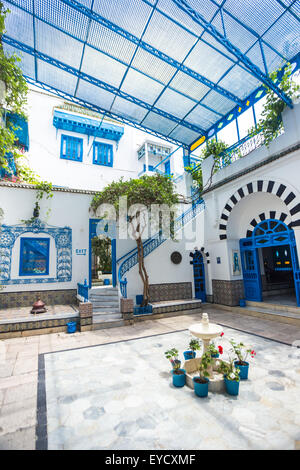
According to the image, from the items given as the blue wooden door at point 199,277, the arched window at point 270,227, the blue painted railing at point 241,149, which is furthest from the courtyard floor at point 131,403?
the blue painted railing at point 241,149

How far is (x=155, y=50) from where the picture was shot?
784cm

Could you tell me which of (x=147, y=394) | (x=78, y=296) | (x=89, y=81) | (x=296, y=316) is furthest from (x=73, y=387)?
(x=89, y=81)

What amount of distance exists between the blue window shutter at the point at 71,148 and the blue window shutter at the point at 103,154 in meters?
0.89

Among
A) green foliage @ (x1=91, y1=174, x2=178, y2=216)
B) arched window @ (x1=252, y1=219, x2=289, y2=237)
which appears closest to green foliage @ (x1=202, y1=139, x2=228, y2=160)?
green foliage @ (x1=91, y1=174, x2=178, y2=216)

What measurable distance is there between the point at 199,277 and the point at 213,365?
6.57 meters

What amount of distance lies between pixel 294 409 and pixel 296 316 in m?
4.78

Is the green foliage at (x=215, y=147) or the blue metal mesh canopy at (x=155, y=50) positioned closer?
the blue metal mesh canopy at (x=155, y=50)

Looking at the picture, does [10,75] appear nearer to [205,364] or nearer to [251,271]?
[205,364]

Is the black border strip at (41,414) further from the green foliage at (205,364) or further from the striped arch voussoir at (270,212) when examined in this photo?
the striped arch voussoir at (270,212)

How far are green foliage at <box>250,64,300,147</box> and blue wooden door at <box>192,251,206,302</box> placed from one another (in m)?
5.19

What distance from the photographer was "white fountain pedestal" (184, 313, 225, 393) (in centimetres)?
328

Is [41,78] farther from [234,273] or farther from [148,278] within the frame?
A: [234,273]

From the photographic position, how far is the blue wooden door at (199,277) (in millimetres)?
10133

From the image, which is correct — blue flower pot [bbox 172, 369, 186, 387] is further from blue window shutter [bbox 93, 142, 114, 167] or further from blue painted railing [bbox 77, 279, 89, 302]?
blue window shutter [bbox 93, 142, 114, 167]
